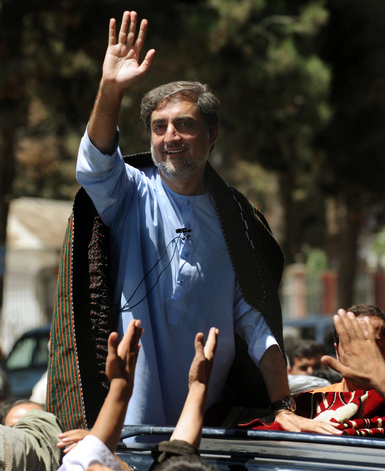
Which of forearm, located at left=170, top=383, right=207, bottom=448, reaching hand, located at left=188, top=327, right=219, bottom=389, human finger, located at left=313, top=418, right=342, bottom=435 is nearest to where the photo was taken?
forearm, located at left=170, top=383, right=207, bottom=448

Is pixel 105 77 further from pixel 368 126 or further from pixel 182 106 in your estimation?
pixel 368 126

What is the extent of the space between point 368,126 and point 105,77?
12726 millimetres

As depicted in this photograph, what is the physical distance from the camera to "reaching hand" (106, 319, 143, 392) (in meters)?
1.91

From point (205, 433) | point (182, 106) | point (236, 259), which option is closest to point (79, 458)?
point (205, 433)

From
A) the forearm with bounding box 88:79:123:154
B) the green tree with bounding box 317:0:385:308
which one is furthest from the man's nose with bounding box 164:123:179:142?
the green tree with bounding box 317:0:385:308

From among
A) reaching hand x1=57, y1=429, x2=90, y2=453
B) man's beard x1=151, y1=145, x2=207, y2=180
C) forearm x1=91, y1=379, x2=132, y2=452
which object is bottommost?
reaching hand x1=57, y1=429, x2=90, y2=453

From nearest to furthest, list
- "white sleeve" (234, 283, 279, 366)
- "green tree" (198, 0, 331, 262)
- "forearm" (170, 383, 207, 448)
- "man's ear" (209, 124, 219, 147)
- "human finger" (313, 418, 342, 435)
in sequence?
"forearm" (170, 383, 207, 448) → "human finger" (313, 418, 342, 435) → "white sleeve" (234, 283, 279, 366) → "man's ear" (209, 124, 219, 147) → "green tree" (198, 0, 331, 262)

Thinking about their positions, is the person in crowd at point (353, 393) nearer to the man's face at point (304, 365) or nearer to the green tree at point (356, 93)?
the man's face at point (304, 365)

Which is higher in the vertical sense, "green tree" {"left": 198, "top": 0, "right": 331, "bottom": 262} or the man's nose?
"green tree" {"left": 198, "top": 0, "right": 331, "bottom": 262}

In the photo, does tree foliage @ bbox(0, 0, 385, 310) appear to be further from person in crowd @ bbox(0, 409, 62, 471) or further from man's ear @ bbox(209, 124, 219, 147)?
person in crowd @ bbox(0, 409, 62, 471)

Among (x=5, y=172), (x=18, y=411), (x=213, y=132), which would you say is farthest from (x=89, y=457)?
(x=5, y=172)

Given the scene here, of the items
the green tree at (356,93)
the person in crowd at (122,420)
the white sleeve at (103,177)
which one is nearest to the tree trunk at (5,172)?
the green tree at (356,93)

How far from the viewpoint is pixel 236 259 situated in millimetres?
2842

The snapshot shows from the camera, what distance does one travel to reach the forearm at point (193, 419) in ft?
6.34
